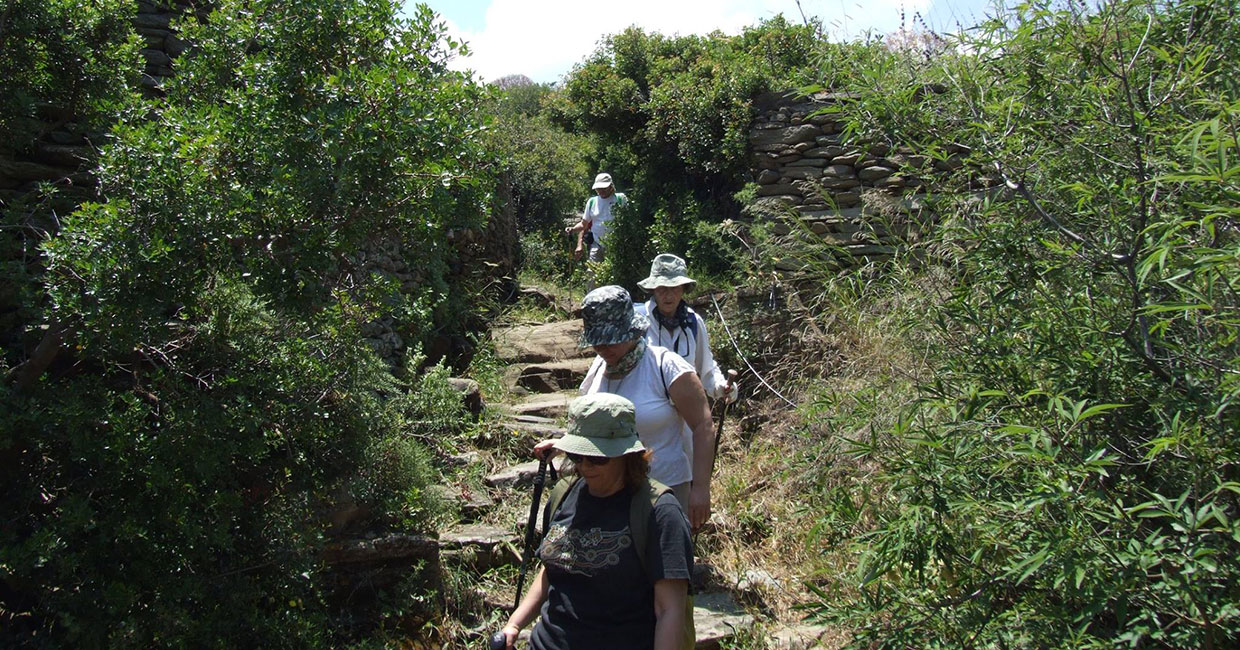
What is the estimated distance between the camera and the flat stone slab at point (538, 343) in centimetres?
866

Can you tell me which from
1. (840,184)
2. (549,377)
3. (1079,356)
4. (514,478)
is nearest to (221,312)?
(514,478)

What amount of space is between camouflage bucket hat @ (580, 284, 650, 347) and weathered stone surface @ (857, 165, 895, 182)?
16.1 ft

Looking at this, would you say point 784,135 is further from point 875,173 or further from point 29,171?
point 29,171

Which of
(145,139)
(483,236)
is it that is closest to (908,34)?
(145,139)

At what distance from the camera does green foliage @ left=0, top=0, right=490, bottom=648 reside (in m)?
3.52

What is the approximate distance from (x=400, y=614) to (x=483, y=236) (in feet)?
18.5

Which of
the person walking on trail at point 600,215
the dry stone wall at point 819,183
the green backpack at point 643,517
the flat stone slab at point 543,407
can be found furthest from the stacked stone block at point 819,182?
the green backpack at point 643,517

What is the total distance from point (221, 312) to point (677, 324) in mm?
2118

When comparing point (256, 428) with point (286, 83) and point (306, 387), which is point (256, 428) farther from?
point (286, 83)

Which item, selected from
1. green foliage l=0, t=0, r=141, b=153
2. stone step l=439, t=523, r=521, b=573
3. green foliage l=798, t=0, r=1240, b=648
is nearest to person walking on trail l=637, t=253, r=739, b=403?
green foliage l=798, t=0, r=1240, b=648

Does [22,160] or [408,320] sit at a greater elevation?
[22,160]

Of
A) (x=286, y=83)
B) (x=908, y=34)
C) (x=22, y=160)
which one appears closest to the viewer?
(x=286, y=83)

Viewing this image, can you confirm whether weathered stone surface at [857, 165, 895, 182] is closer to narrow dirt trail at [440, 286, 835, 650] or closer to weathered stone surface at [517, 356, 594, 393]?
narrow dirt trail at [440, 286, 835, 650]

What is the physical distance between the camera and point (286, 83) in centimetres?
397
